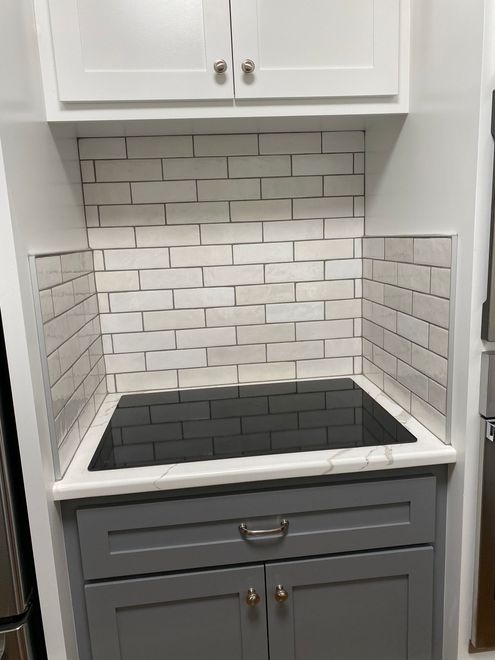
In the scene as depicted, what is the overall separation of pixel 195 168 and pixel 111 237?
353 millimetres

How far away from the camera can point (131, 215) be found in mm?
1507

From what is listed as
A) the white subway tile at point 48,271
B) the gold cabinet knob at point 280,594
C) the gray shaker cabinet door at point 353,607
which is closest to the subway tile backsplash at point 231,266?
the white subway tile at point 48,271

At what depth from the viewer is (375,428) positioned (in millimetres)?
1241

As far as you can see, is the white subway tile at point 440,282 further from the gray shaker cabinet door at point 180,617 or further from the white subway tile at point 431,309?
the gray shaker cabinet door at point 180,617

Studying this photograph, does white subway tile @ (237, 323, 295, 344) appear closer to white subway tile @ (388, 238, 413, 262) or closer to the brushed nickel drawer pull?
white subway tile @ (388, 238, 413, 262)

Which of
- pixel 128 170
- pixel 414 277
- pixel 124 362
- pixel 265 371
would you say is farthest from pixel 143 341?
pixel 414 277

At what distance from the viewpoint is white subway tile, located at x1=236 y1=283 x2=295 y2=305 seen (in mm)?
1595

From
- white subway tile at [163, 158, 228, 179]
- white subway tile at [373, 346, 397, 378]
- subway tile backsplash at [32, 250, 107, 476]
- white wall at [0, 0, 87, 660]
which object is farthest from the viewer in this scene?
white subway tile at [163, 158, 228, 179]

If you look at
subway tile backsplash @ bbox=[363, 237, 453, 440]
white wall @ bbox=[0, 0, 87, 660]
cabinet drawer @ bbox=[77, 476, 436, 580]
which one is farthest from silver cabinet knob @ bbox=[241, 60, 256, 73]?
cabinet drawer @ bbox=[77, 476, 436, 580]

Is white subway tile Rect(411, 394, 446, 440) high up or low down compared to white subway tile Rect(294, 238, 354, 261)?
down

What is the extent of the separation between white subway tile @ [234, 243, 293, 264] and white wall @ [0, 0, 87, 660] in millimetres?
613

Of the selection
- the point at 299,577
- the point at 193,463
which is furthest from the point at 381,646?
the point at 193,463

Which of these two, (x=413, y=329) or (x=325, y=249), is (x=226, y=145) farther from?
(x=413, y=329)

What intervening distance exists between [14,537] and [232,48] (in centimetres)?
122
